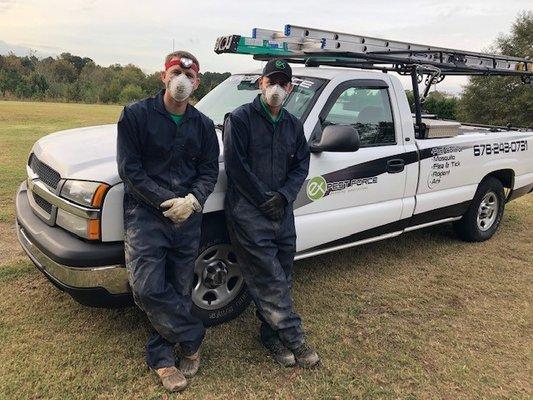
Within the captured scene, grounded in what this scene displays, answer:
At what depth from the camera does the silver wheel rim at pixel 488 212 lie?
5.79 m

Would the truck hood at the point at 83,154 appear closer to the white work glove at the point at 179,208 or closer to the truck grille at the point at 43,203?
the truck grille at the point at 43,203

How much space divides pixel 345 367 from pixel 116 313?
1.70 meters

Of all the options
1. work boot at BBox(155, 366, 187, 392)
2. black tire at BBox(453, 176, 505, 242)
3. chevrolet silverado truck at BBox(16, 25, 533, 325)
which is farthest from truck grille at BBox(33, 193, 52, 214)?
black tire at BBox(453, 176, 505, 242)

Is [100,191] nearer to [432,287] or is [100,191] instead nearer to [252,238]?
[252,238]

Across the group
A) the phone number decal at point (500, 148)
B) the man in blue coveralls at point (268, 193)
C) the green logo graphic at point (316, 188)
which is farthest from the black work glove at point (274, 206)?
the phone number decal at point (500, 148)

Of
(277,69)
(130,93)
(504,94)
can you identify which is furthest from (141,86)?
(277,69)

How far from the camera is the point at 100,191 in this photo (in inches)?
111

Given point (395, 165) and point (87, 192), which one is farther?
point (395, 165)

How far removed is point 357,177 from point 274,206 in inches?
47.0

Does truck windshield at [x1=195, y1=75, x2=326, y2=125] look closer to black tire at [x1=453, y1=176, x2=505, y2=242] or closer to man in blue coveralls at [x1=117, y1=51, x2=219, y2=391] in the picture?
man in blue coveralls at [x1=117, y1=51, x2=219, y2=391]

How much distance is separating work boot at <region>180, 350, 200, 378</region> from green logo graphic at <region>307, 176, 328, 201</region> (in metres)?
1.46

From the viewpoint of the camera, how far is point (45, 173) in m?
3.34

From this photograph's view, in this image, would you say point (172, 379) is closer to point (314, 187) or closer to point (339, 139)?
point (314, 187)

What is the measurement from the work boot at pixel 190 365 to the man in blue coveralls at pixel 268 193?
1.71 ft
